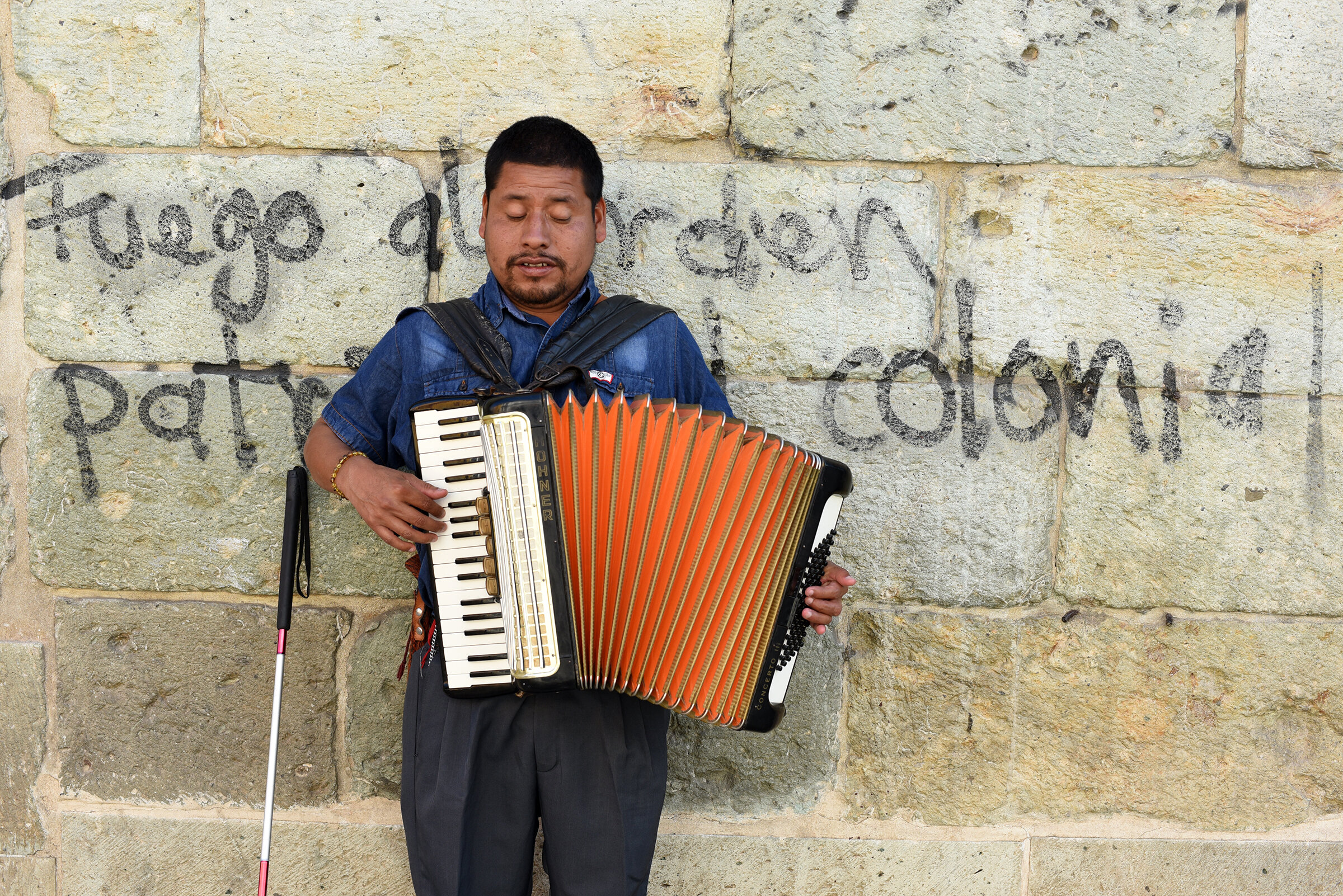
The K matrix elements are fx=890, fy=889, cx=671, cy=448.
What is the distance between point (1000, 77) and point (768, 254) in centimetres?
70

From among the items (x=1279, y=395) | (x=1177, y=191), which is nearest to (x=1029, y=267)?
(x=1177, y=191)

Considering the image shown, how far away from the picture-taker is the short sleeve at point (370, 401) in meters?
1.85

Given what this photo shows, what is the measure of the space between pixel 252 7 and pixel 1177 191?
2297 millimetres

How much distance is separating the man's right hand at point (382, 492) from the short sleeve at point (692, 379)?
0.60 metres

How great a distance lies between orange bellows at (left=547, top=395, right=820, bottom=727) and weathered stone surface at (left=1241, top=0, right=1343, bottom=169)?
4.95 feet

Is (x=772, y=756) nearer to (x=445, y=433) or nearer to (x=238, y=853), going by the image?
(x=445, y=433)

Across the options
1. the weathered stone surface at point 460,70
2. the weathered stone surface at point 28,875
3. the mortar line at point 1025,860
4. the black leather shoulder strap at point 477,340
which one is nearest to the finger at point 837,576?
the black leather shoulder strap at point 477,340

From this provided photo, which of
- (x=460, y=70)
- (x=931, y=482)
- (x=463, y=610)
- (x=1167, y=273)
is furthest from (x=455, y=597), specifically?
(x=1167, y=273)

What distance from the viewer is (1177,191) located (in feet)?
7.10

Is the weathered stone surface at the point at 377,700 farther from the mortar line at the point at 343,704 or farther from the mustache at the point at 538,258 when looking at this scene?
the mustache at the point at 538,258

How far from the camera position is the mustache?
179 centimetres

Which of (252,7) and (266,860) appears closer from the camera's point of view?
(266,860)

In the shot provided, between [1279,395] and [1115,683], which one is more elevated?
[1279,395]

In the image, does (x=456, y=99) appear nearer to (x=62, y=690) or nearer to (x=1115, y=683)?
(x=62, y=690)
